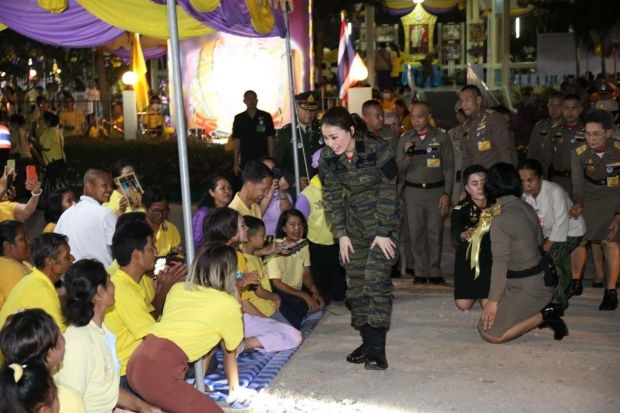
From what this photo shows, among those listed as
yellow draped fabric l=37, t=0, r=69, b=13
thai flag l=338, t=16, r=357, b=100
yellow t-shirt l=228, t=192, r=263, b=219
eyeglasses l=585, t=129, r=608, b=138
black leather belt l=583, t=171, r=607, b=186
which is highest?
yellow draped fabric l=37, t=0, r=69, b=13

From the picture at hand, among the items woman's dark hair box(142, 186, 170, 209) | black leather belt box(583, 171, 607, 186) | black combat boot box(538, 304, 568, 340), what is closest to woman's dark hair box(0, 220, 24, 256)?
woman's dark hair box(142, 186, 170, 209)

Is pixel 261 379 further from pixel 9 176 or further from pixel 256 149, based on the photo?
pixel 256 149

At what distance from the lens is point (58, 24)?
977 centimetres

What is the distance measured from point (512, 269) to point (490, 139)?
7.78 ft

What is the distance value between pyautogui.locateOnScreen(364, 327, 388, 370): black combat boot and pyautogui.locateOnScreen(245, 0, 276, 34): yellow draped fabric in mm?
3758

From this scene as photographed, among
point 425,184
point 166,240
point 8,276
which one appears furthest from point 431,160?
point 8,276

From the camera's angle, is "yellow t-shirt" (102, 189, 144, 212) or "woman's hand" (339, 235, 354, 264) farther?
"yellow t-shirt" (102, 189, 144, 212)

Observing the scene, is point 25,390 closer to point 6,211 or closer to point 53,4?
point 6,211

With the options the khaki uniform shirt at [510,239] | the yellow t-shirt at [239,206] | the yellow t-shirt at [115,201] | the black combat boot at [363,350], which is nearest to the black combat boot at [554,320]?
the khaki uniform shirt at [510,239]

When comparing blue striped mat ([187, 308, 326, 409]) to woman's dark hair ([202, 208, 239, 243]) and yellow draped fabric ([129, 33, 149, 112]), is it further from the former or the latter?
yellow draped fabric ([129, 33, 149, 112])

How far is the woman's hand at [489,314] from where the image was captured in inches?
261

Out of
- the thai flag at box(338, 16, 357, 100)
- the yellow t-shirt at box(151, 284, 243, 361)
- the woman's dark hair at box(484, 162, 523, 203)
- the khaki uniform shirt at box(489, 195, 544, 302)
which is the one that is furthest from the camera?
the thai flag at box(338, 16, 357, 100)

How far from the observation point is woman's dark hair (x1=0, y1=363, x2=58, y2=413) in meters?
3.38

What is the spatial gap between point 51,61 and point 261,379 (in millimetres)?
27086
